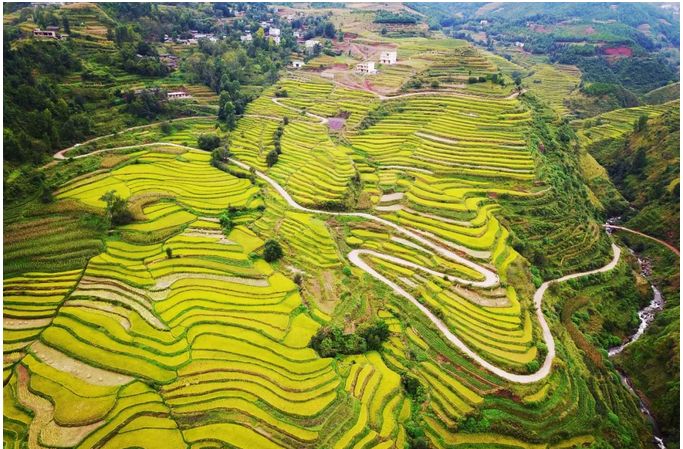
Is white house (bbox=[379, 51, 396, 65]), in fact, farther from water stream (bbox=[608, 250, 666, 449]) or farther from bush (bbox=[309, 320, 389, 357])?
bush (bbox=[309, 320, 389, 357])

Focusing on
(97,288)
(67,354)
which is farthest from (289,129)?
(67,354)

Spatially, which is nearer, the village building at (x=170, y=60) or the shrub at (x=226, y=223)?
the shrub at (x=226, y=223)

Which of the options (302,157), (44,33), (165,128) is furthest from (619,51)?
(44,33)

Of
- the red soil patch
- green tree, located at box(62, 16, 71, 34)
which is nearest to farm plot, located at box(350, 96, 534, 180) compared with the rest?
green tree, located at box(62, 16, 71, 34)

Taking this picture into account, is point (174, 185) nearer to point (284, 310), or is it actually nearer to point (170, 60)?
point (284, 310)

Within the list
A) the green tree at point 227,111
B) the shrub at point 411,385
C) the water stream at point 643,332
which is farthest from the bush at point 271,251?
the green tree at point 227,111

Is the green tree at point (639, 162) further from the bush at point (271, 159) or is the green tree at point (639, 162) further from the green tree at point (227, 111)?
the green tree at point (227, 111)
